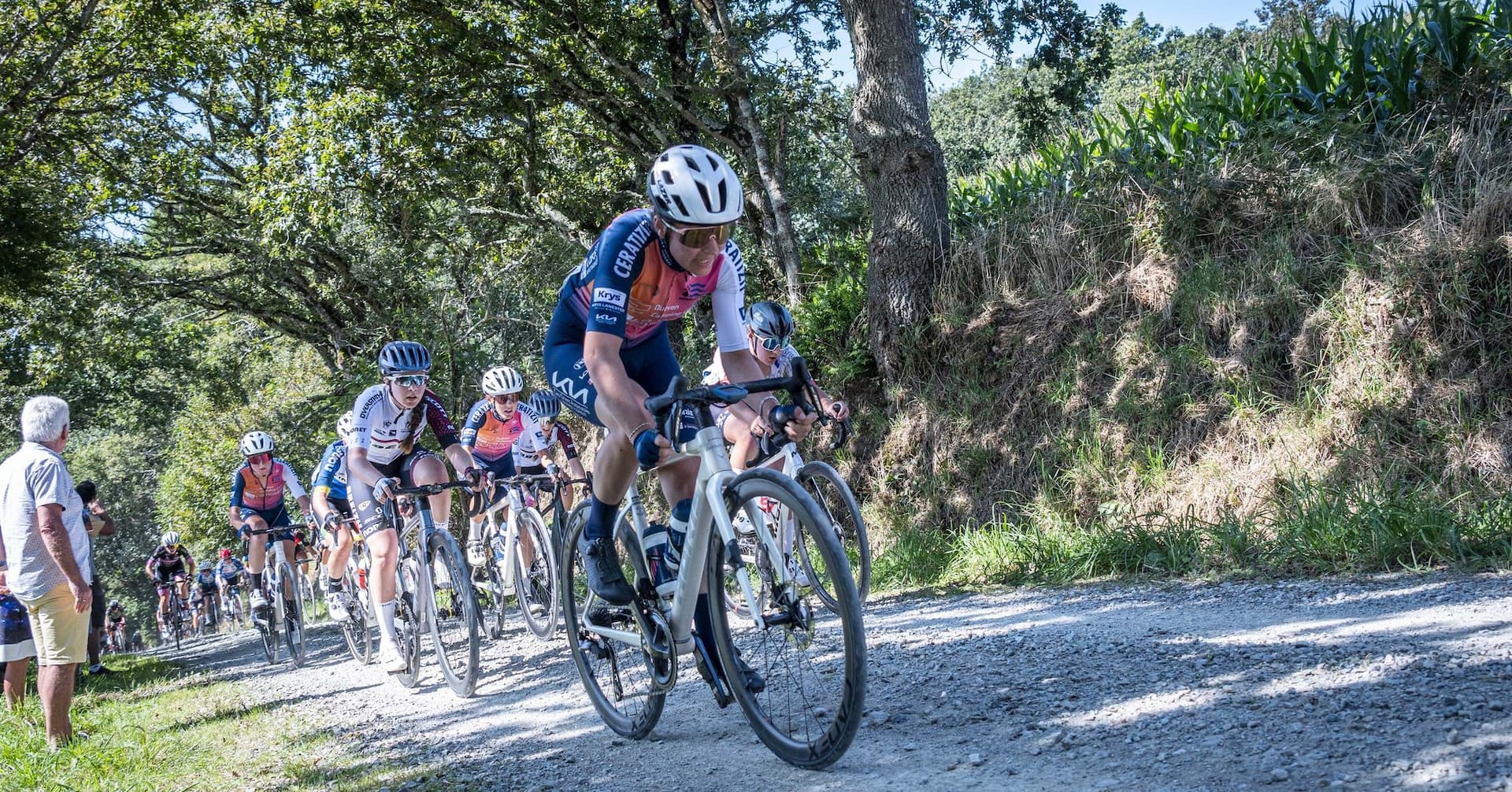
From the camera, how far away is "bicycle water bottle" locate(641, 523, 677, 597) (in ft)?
14.1

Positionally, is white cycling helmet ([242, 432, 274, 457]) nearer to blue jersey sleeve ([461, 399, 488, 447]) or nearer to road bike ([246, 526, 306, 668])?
road bike ([246, 526, 306, 668])

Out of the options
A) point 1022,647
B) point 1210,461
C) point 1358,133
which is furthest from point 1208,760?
point 1358,133

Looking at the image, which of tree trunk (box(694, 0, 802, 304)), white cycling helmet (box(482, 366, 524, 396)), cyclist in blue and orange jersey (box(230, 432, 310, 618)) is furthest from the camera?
tree trunk (box(694, 0, 802, 304))

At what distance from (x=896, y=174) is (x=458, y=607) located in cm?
650

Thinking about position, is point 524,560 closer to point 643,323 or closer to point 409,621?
point 409,621

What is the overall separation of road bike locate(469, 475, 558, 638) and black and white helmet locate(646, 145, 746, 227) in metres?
4.80

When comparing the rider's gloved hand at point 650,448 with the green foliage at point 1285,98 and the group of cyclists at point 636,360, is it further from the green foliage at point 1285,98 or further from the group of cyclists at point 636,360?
the green foliage at point 1285,98

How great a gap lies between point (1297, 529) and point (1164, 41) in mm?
59644

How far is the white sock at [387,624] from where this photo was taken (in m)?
7.50

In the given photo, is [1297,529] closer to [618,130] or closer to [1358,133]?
[1358,133]

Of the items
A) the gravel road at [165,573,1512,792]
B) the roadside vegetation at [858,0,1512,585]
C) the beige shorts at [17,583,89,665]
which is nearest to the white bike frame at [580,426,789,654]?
the gravel road at [165,573,1512,792]

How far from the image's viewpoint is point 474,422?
1014 cm

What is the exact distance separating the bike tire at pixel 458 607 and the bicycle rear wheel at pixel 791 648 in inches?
126

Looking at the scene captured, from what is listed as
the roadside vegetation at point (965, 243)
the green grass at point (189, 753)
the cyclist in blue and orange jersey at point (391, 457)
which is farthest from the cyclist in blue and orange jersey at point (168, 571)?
the cyclist in blue and orange jersey at point (391, 457)
